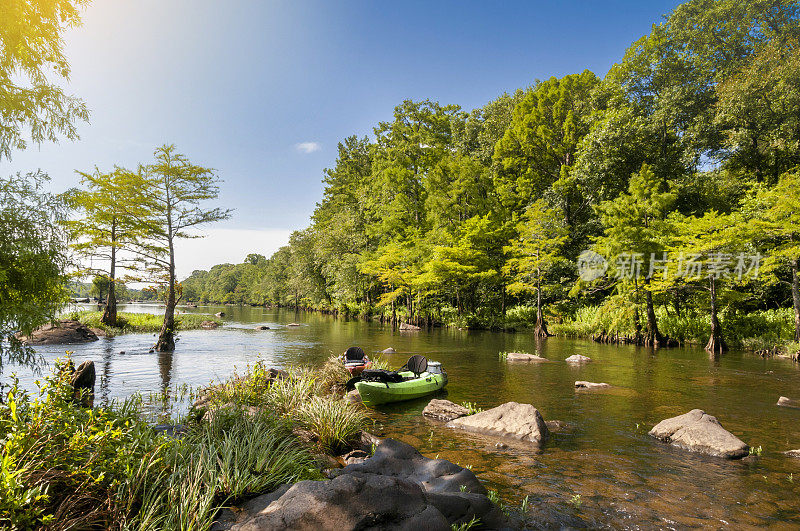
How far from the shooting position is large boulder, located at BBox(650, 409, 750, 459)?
701cm

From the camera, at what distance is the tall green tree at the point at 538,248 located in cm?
2798

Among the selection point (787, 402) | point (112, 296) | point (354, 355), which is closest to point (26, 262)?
point (354, 355)

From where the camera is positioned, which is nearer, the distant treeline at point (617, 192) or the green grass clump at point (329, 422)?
the green grass clump at point (329, 422)

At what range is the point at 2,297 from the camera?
581cm

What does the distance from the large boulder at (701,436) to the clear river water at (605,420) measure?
0.70ft

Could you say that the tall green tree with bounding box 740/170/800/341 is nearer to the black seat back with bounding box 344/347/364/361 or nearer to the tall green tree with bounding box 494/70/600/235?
the tall green tree with bounding box 494/70/600/235

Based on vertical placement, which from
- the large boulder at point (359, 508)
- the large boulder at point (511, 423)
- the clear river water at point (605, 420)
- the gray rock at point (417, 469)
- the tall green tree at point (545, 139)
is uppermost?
the tall green tree at point (545, 139)

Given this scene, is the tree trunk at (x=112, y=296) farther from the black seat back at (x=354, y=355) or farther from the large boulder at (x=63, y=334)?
the black seat back at (x=354, y=355)

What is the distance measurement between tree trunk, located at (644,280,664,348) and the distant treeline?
154 millimetres

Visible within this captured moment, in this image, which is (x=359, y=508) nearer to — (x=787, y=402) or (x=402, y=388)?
(x=402, y=388)

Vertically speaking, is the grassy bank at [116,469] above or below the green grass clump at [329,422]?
above

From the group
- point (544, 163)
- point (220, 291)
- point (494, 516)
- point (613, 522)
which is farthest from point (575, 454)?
point (220, 291)

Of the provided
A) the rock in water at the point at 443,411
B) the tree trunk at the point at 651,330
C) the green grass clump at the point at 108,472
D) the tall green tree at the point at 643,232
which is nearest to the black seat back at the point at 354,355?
the rock in water at the point at 443,411

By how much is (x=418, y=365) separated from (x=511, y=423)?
13.1ft
